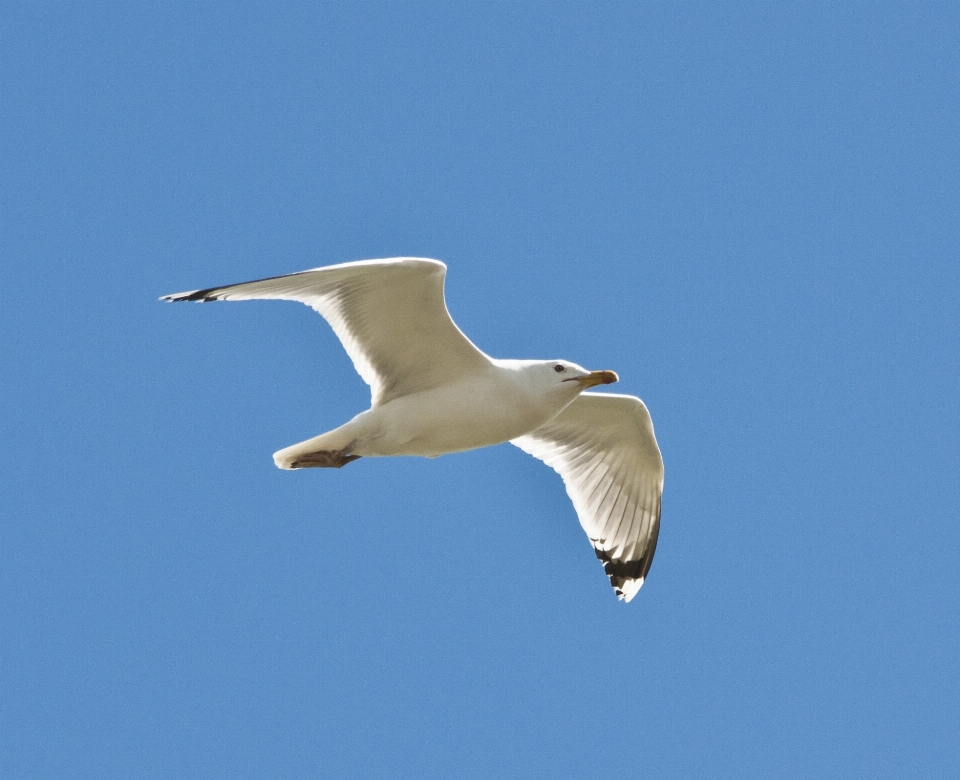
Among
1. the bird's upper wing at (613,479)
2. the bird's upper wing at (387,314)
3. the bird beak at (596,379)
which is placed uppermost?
the bird's upper wing at (387,314)

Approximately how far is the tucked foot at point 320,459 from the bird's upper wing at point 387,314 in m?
0.46

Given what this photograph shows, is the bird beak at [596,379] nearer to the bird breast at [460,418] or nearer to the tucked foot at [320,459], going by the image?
the bird breast at [460,418]

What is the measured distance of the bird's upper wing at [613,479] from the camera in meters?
8.70

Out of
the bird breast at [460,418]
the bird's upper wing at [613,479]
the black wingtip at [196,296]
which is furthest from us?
the bird's upper wing at [613,479]

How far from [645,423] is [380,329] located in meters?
2.08

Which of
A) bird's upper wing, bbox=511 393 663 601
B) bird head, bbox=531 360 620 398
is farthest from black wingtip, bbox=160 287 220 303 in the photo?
bird's upper wing, bbox=511 393 663 601

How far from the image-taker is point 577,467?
350 inches

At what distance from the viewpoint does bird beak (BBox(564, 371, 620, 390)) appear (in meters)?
7.26

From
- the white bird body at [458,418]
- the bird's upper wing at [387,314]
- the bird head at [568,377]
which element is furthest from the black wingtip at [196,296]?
the bird head at [568,377]

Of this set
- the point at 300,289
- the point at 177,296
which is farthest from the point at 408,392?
the point at 177,296

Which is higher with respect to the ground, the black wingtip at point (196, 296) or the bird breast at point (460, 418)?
the black wingtip at point (196, 296)

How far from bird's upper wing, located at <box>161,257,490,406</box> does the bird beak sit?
560 millimetres

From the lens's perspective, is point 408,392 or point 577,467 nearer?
point 408,392

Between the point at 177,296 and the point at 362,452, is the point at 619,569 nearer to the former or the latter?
the point at 362,452
